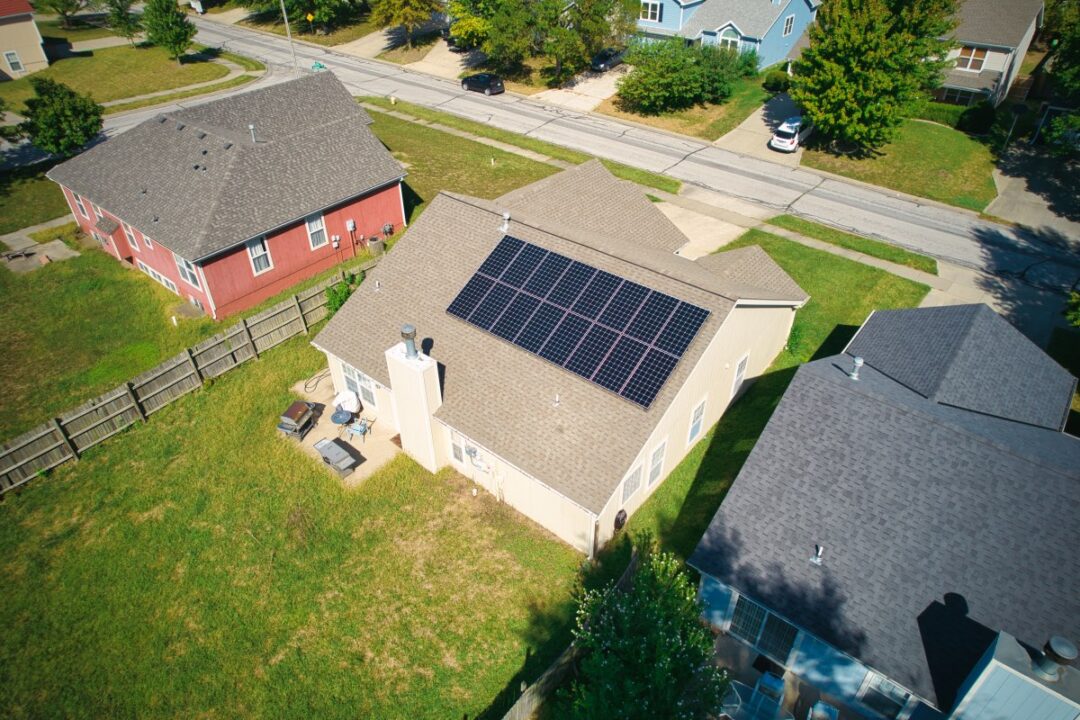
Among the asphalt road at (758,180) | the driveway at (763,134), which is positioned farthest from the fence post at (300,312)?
the driveway at (763,134)

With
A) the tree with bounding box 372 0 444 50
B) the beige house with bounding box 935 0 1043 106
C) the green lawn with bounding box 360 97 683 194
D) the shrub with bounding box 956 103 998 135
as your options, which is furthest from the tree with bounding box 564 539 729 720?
the tree with bounding box 372 0 444 50

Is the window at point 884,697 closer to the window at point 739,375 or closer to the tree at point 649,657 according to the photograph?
the tree at point 649,657

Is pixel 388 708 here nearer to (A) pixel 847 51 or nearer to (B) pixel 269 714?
(B) pixel 269 714

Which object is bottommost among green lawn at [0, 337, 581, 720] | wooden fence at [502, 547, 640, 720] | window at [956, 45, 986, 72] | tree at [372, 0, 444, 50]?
green lawn at [0, 337, 581, 720]

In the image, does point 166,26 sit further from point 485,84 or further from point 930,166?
point 930,166

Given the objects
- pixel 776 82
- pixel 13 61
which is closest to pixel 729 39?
pixel 776 82

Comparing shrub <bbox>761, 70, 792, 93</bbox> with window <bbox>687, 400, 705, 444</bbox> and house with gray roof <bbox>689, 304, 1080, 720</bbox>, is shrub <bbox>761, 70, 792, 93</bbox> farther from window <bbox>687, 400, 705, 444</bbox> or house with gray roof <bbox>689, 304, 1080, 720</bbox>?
house with gray roof <bbox>689, 304, 1080, 720</bbox>
